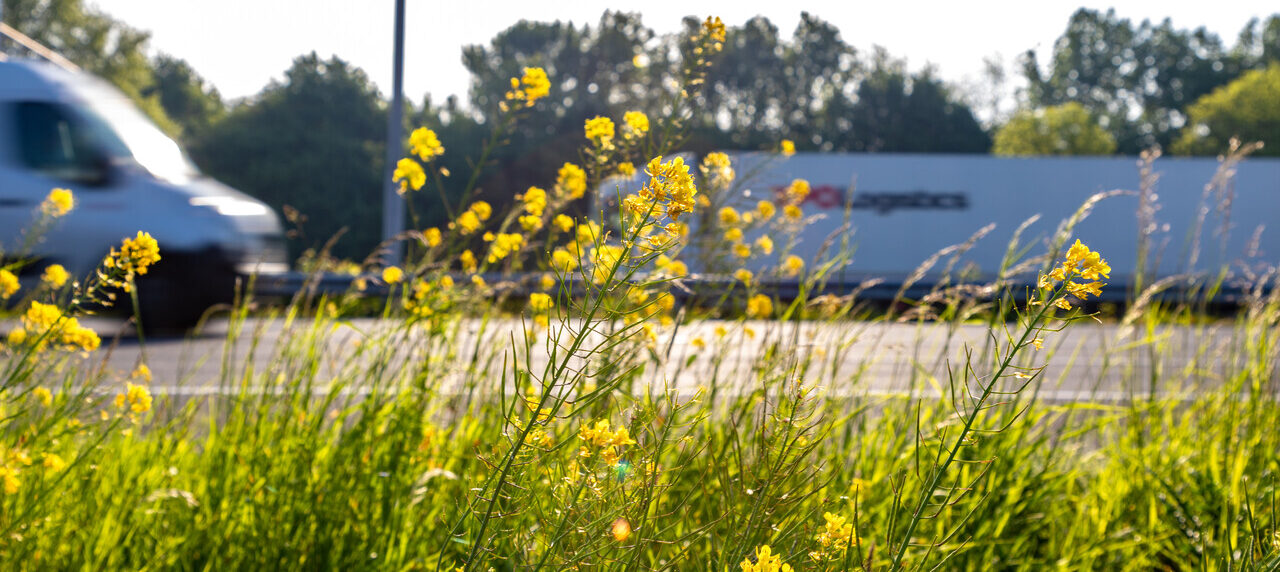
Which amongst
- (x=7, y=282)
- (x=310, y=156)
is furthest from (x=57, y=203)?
(x=310, y=156)

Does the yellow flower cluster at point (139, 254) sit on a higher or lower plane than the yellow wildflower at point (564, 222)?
lower

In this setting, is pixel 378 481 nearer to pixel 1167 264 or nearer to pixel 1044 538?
pixel 1044 538

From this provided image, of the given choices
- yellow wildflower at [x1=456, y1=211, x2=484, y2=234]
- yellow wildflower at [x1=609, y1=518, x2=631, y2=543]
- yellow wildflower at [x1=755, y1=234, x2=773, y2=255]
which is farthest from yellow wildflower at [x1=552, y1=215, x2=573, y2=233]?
yellow wildflower at [x1=609, y1=518, x2=631, y2=543]

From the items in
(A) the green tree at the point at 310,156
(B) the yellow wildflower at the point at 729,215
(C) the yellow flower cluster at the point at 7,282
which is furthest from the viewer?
(A) the green tree at the point at 310,156

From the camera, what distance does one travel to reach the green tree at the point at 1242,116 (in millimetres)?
40188

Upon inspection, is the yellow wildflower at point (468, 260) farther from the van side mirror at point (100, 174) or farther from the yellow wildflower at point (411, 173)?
the van side mirror at point (100, 174)

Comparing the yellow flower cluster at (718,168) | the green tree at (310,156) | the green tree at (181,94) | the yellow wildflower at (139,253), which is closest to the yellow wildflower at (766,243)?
the yellow flower cluster at (718,168)

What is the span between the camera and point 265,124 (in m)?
33.6

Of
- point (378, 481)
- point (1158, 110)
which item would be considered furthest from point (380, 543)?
point (1158, 110)

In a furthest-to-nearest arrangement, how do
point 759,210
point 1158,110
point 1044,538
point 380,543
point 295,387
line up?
point 1158,110 < point 759,210 < point 1044,538 < point 295,387 < point 380,543

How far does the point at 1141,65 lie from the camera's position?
57.1 meters

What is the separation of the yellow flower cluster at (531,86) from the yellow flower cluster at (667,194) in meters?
1.10

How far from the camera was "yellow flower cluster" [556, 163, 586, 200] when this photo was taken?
1.98 meters

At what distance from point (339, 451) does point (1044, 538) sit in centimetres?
157
